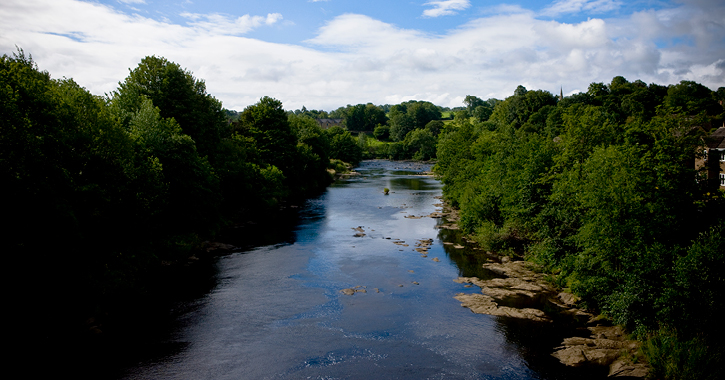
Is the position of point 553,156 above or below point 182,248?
above

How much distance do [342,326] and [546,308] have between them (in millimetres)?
11277

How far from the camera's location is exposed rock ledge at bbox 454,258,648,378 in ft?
60.5

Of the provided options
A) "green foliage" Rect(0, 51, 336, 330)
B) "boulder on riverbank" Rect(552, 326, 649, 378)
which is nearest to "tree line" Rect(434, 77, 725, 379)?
"boulder on riverbank" Rect(552, 326, 649, 378)

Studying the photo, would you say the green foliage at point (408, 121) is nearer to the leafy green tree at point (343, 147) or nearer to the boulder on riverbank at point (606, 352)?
the leafy green tree at point (343, 147)

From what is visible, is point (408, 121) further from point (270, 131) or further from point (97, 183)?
point (97, 183)

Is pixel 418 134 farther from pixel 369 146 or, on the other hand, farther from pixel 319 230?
pixel 319 230

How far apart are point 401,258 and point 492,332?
13299 mm

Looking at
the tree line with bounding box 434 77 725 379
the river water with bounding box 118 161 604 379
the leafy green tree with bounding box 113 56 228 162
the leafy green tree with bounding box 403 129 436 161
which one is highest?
the leafy green tree with bounding box 113 56 228 162

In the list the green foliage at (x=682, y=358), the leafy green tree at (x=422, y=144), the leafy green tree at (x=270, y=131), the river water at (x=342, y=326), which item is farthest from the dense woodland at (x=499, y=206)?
the leafy green tree at (x=422, y=144)

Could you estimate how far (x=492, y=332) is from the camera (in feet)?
70.5

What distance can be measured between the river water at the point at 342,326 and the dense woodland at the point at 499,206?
403cm

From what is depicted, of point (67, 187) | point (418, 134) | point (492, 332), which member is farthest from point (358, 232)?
point (418, 134)

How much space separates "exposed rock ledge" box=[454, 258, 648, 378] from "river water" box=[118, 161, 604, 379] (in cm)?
81

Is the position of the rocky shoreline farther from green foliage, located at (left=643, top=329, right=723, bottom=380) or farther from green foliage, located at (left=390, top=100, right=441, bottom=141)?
green foliage, located at (left=390, top=100, right=441, bottom=141)
